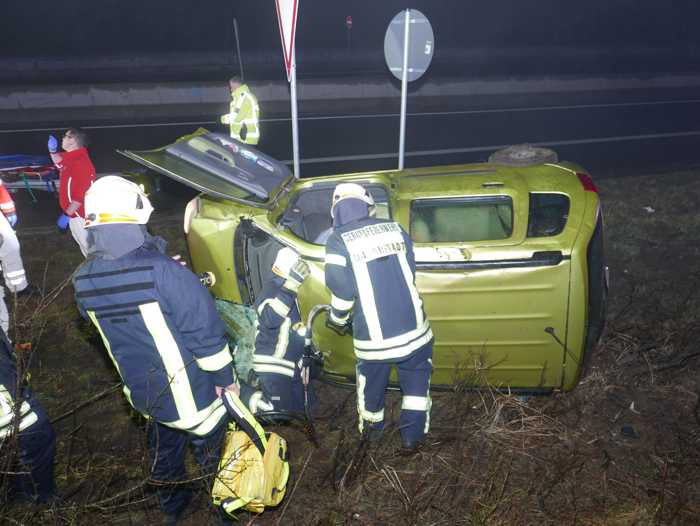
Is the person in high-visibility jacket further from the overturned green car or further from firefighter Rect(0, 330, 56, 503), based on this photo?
firefighter Rect(0, 330, 56, 503)

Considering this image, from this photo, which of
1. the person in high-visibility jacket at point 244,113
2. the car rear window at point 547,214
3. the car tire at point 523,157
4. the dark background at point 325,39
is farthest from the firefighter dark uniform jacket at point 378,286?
the dark background at point 325,39

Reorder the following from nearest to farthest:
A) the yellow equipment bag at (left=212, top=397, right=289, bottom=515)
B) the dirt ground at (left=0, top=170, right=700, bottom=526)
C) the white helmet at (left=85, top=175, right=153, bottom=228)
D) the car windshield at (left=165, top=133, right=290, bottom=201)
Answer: the white helmet at (left=85, top=175, right=153, bottom=228), the yellow equipment bag at (left=212, top=397, right=289, bottom=515), the dirt ground at (left=0, top=170, right=700, bottom=526), the car windshield at (left=165, top=133, right=290, bottom=201)

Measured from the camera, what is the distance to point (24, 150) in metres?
11.5

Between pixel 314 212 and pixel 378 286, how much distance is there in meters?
1.62

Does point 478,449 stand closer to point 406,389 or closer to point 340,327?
point 406,389

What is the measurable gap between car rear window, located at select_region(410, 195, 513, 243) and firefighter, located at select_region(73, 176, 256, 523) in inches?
63.5

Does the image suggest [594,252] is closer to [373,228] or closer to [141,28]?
[373,228]

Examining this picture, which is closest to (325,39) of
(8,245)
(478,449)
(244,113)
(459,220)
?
(244,113)

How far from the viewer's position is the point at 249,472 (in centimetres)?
287

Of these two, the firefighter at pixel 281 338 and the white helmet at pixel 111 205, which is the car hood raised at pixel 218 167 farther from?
the white helmet at pixel 111 205

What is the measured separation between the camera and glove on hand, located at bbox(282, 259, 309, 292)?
3.47 metres

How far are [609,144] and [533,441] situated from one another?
9774mm

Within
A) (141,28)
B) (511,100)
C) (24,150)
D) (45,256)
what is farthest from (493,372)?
(141,28)

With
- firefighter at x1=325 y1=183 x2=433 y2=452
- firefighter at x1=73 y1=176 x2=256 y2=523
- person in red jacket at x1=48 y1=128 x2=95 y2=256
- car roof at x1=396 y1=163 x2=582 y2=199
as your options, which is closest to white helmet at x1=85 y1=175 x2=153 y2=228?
firefighter at x1=73 y1=176 x2=256 y2=523
